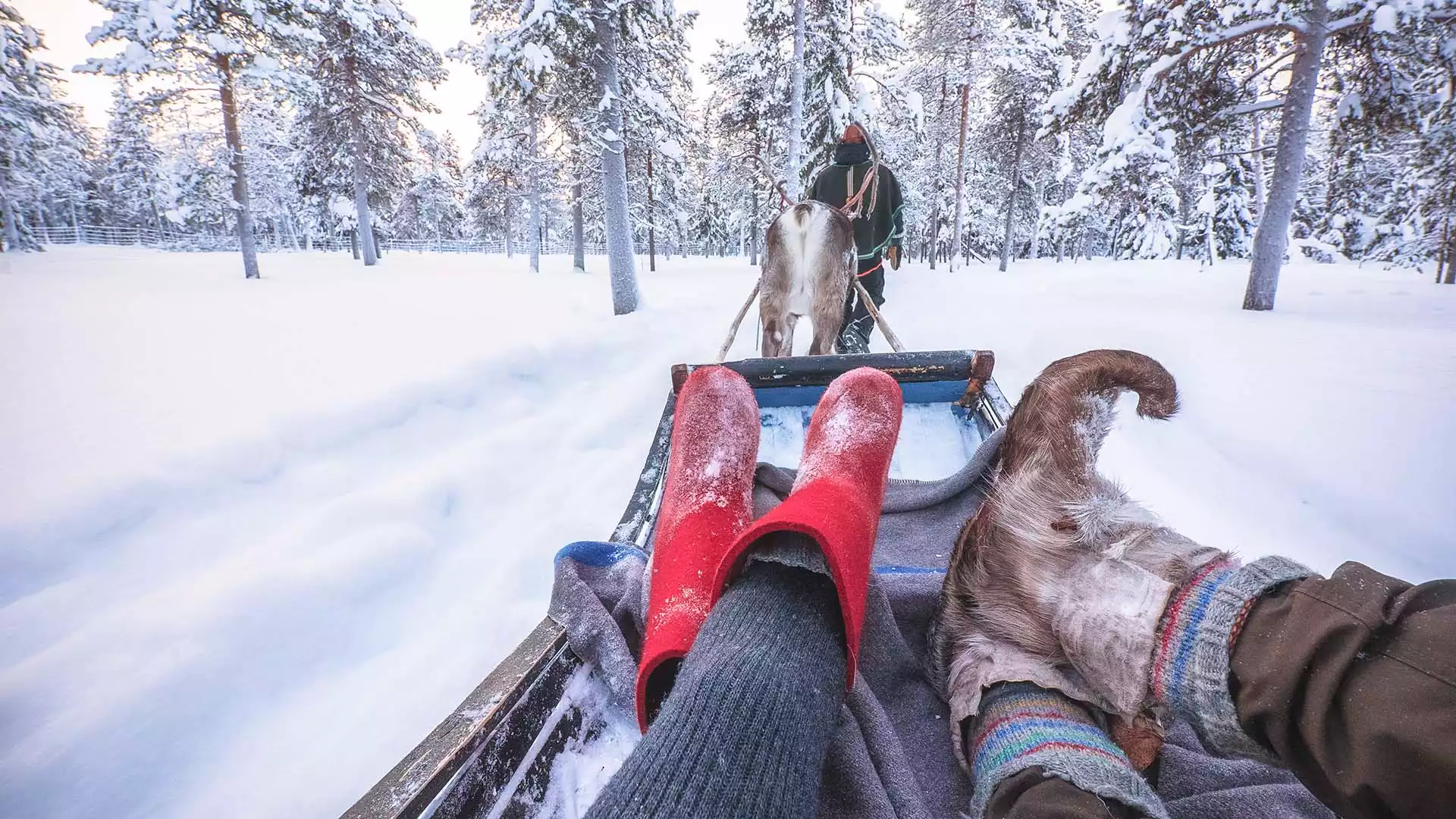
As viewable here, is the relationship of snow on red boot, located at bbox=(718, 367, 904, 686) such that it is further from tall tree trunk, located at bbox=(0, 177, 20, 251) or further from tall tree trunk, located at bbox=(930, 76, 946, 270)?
tall tree trunk, located at bbox=(0, 177, 20, 251)

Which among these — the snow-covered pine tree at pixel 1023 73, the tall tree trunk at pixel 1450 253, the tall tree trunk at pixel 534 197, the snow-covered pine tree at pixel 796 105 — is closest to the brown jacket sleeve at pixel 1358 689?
the snow-covered pine tree at pixel 796 105

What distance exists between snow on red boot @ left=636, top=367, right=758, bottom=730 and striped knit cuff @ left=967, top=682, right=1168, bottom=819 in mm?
630

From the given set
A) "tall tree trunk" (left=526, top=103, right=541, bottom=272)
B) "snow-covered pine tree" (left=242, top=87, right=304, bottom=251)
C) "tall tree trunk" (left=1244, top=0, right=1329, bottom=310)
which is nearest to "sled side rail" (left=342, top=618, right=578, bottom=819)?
"tall tree trunk" (left=1244, top=0, right=1329, bottom=310)

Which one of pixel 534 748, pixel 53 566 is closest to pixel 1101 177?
pixel 534 748

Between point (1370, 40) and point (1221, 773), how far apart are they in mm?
10367

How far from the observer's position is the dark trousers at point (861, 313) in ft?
17.0

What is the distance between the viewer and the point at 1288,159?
7.17 m

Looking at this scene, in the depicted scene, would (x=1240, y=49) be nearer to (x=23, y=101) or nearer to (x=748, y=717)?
(x=748, y=717)

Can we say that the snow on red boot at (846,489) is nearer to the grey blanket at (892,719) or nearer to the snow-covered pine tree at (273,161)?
the grey blanket at (892,719)

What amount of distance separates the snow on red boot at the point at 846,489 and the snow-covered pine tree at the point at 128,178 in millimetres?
28677

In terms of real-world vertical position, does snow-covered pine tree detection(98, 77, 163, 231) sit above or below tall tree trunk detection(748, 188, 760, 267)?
above

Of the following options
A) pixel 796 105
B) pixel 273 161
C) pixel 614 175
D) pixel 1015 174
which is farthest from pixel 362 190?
pixel 1015 174

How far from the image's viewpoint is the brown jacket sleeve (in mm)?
665

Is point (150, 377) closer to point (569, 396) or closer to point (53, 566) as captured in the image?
point (53, 566)
